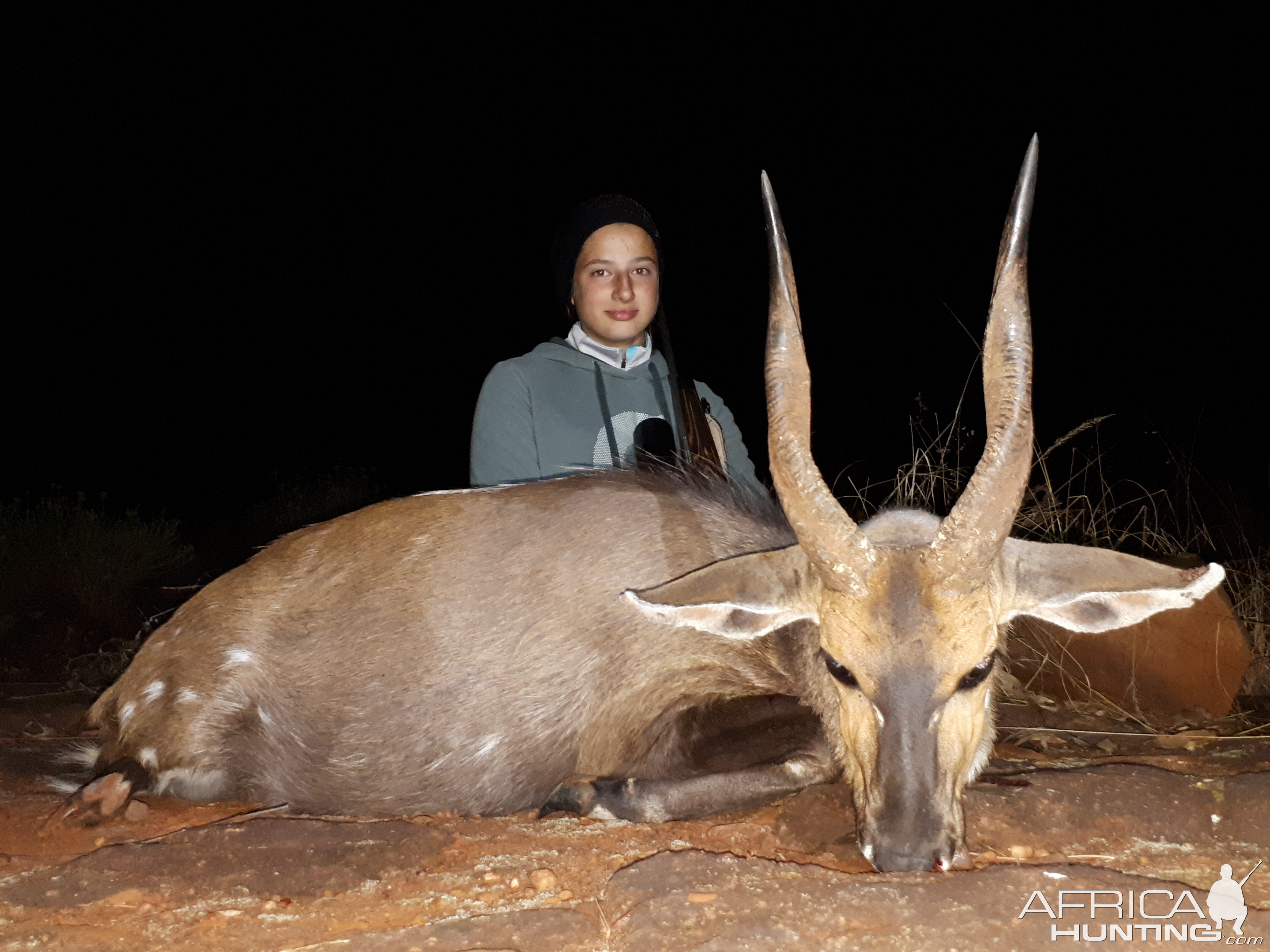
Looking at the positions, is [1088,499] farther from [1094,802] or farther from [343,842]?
[343,842]

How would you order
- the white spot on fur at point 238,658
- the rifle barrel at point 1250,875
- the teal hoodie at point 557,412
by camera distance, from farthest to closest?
1. the teal hoodie at point 557,412
2. the white spot on fur at point 238,658
3. the rifle barrel at point 1250,875

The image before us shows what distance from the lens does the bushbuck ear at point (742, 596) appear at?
9.40ft

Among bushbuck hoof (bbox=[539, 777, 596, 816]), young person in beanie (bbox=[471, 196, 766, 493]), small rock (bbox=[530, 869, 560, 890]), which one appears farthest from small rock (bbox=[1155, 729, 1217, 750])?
small rock (bbox=[530, 869, 560, 890])

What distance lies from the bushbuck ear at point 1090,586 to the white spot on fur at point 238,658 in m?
2.58

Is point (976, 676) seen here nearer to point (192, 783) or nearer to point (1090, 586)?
point (1090, 586)

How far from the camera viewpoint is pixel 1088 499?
598 centimetres

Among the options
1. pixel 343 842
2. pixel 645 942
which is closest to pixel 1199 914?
pixel 645 942

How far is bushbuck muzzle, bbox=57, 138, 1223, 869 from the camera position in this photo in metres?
2.67

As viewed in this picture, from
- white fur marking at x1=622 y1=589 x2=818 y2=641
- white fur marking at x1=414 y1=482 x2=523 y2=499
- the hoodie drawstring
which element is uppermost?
the hoodie drawstring

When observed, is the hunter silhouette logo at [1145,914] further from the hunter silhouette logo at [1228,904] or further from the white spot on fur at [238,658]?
the white spot on fur at [238,658]

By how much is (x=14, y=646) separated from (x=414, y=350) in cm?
2963

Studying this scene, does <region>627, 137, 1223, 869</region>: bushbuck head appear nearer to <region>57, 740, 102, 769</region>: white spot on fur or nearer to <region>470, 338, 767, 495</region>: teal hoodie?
<region>470, 338, 767, 495</region>: teal hoodie

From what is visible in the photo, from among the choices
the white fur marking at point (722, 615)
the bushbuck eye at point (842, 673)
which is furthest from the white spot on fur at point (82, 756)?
the bushbuck eye at point (842, 673)

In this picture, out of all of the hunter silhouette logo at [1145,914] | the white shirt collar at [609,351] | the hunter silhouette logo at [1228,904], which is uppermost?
the white shirt collar at [609,351]
